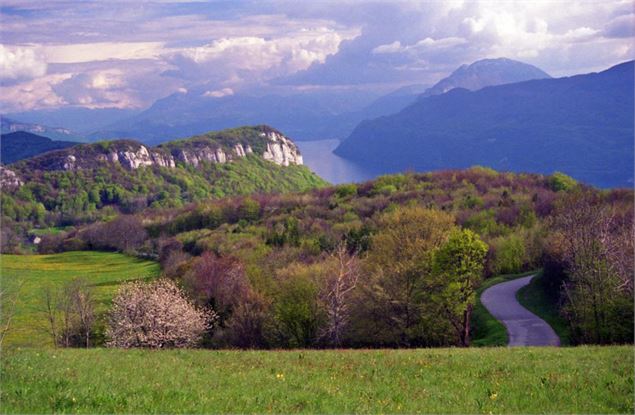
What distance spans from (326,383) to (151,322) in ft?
80.6

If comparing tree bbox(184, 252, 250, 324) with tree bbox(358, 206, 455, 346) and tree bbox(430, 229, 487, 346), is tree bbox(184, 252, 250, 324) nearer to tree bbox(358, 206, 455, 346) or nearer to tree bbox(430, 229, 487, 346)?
tree bbox(358, 206, 455, 346)

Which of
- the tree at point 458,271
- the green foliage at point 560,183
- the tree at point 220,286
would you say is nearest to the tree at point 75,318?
the tree at point 220,286

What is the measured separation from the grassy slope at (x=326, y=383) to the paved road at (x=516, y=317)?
46.9 feet

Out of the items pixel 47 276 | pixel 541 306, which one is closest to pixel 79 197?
pixel 47 276

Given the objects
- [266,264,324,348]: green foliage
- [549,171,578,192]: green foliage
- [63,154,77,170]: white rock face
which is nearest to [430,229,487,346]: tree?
[266,264,324,348]: green foliage

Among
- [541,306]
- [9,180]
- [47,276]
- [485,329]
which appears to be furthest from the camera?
[9,180]

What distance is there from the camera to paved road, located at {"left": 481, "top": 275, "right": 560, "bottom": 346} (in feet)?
102

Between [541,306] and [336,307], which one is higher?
[336,307]

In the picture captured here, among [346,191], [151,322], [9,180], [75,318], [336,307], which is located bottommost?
[9,180]

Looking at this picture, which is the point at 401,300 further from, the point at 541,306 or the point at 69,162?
the point at 69,162

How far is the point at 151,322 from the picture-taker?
3500cm

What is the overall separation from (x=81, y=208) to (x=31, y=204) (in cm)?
Result: 1350

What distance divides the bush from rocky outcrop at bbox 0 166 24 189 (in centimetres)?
15391

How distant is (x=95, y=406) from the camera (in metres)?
9.86
